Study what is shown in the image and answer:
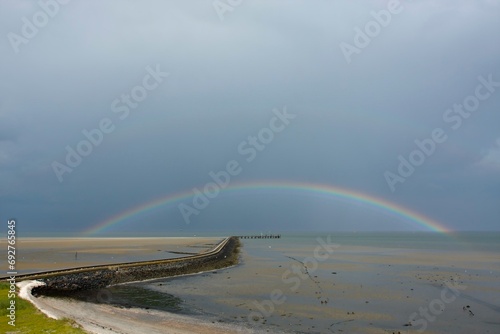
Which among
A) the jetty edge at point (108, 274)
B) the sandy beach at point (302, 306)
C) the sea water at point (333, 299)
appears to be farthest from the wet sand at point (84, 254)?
the sandy beach at point (302, 306)

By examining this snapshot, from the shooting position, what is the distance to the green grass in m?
17.9

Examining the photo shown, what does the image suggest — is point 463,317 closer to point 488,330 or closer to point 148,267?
point 488,330

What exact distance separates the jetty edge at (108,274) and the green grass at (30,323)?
8.45m

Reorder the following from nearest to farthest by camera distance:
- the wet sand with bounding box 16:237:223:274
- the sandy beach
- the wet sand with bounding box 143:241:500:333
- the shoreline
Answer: the shoreline
the sandy beach
the wet sand with bounding box 143:241:500:333
the wet sand with bounding box 16:237:223:274

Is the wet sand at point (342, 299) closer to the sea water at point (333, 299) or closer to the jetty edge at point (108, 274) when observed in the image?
the sea water at point (333, 299)

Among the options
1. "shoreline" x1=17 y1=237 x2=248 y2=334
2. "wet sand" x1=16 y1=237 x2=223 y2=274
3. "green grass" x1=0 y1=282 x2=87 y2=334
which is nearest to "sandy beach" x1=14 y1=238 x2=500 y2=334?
"shoreline" x1=17 y1=237 x2=248 y2=334

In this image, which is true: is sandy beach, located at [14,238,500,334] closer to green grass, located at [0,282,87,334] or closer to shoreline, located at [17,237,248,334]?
shoreline, located at [17,237,248,334]

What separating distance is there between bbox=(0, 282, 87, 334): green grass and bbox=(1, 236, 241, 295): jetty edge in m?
8.45

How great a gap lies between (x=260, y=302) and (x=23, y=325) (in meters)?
18.6

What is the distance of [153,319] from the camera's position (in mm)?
25609

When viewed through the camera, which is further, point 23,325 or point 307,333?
point 307,333

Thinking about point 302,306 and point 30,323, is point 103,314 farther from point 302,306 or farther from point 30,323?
point 302,306

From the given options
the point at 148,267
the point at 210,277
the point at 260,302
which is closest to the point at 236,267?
the point at 210,277

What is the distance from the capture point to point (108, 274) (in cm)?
4234
